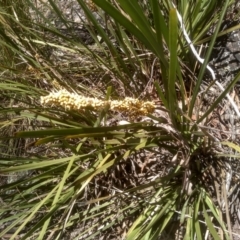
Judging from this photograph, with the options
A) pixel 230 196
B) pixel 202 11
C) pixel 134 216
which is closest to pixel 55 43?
pixel 202 11

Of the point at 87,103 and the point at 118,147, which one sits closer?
the point at 87,103

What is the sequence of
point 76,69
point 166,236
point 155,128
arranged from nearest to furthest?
point 155,128 < point 166,236 < point 76,69

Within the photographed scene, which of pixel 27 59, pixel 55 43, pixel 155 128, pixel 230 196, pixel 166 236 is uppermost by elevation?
pixel 55 43

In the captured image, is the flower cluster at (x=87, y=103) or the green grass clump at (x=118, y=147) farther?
the green grass clump at (x=118, y=147)

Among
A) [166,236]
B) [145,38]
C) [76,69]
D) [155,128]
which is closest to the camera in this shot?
[145,38]

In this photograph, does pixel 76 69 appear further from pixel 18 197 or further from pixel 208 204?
pixel 208 204

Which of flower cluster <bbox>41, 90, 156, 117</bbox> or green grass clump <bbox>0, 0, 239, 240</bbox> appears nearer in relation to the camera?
flower cluster <bbox>41, 90, 156, 117</bbox>

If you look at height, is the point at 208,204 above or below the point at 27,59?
below

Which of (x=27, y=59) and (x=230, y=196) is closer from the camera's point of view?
(x=230, y=196)
